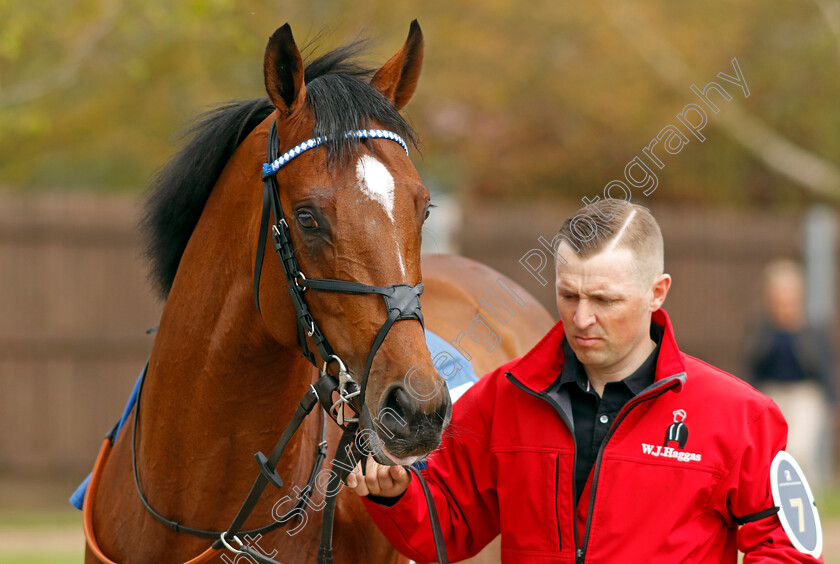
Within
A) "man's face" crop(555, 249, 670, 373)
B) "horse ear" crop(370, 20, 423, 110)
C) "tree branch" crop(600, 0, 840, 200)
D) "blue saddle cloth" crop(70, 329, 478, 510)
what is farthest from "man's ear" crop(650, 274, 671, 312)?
"tree branch" crop(600, 0, 840, 200)

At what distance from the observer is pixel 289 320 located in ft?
7.90

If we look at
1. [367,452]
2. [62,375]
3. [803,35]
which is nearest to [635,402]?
[367,452]

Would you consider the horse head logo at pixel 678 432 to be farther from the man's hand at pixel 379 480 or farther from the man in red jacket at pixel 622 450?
the man's hand at pixel 379 480

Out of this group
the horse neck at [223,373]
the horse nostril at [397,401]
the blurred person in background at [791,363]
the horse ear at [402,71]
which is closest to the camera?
the horse nostril at [397,401]

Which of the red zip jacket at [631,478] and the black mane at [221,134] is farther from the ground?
the black mane at [221,134]

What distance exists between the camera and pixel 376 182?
230 cm

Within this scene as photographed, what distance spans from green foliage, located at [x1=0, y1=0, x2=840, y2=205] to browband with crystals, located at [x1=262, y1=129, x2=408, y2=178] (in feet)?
21.4

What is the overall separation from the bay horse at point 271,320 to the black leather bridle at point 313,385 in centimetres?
1

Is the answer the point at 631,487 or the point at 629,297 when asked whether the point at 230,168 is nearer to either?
the point at 629,297

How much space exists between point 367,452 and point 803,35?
13083 millimetres

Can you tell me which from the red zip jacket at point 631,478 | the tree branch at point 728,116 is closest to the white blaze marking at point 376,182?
the red zip jacket at point 631,478

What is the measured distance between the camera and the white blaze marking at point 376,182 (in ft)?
7.51

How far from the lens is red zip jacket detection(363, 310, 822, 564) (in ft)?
7.14

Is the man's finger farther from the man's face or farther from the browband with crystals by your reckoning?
the browband with crystals
